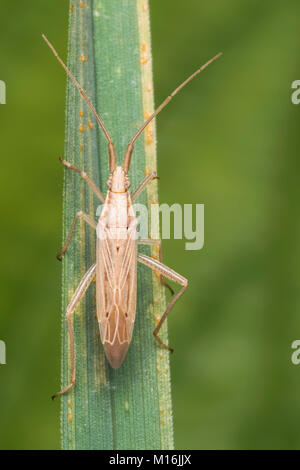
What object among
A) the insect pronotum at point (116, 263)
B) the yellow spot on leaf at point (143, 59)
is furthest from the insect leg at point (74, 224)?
the yellow spot on leaf at point (143, 59)

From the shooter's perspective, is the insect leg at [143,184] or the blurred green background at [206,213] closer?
the insect leg at [143,184]

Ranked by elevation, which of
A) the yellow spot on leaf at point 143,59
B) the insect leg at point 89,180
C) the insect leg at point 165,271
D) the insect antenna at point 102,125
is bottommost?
the insect leg at point 165,271

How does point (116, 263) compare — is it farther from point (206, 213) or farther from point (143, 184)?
point (206, 213)

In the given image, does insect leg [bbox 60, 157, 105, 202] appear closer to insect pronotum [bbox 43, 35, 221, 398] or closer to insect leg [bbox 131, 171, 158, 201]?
insect pronotum [bbox 43, 35, 221, 398]

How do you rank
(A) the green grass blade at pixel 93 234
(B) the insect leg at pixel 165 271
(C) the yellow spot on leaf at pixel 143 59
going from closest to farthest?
(A) the green grass blade at pixel 93 234 < (C) the yellow spot on leaf at pixel 143 59 < (B) the insect leg at pixel 165 271

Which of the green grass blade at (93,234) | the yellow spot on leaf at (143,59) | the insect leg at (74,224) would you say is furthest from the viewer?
the yellow spot on leaf at (143,59)

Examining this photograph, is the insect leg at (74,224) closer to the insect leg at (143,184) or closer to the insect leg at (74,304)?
the insect leg at (74,304)
